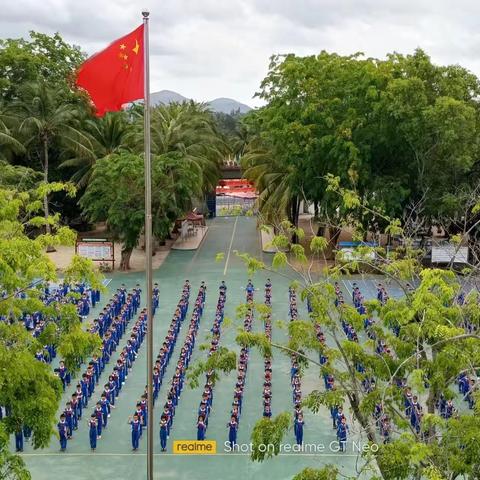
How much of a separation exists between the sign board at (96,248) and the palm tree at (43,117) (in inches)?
119

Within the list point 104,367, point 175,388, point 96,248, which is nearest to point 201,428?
point 175,388

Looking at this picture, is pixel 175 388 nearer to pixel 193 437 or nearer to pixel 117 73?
pixel 193 437

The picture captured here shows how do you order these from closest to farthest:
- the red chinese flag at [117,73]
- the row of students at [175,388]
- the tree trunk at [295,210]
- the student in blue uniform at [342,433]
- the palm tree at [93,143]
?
the red chinese flag at [117,73] → the student in blue uniform at [342,433] → the row of students at [175,388] → the palm tree at [93,143] → the tree trunk at [295,210]

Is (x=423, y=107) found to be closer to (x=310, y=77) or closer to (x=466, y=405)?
(x=310, y=77)

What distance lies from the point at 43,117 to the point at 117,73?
20.3 meters

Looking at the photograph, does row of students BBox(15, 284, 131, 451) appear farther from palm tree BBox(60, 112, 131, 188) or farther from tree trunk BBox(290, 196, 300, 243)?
tree trunk BBox(290, 196, 300, 243)

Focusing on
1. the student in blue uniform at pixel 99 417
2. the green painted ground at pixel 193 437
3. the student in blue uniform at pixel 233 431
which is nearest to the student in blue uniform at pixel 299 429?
the green painted ground at pixel 193 437

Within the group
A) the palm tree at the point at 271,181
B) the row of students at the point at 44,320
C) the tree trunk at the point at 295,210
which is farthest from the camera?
the tree trunk at the point at 295,210

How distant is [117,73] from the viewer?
7.95 meters

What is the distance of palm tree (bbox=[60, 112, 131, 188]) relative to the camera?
2777 centimetres

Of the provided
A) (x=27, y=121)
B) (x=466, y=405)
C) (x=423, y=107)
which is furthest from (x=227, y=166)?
(x=466, y=405)

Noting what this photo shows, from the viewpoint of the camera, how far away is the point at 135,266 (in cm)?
2609

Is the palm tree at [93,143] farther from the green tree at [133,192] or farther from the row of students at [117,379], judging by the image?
the row of students at [117,379]

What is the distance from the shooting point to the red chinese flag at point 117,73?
7.83 meters
